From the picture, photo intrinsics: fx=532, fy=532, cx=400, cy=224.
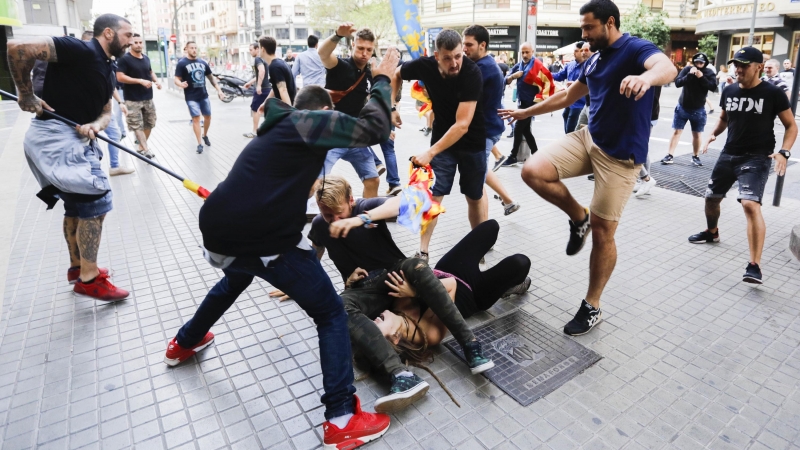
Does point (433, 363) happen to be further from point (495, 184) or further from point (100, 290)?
point (495, 184)

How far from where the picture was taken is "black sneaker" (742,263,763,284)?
4.05m

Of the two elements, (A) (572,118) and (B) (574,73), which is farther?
A: (B) (574,73)

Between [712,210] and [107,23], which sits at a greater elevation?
[107,23]

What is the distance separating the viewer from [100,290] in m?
3.87

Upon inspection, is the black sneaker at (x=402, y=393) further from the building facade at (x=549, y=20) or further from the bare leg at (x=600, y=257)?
the building facade at (x=549, y=20)

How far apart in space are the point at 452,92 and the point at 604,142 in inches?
49.7

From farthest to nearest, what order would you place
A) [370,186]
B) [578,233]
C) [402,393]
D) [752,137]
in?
1. [370,186]
2. [752,137]
3. [578,233]
4. [402,393]

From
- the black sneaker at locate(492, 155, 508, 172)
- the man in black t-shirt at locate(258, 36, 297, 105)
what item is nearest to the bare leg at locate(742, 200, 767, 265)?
the black sneaker at locate(492, 155, 508, 172)

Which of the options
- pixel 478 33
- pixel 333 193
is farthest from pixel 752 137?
pixel 333 193

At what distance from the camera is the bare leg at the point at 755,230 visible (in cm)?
418

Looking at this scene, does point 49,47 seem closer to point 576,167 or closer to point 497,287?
point 497,287

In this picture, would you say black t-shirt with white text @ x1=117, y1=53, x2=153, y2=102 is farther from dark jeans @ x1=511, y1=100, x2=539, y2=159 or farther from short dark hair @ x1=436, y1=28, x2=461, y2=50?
short dark hair @ x1=436, y1=28, x2=461, y2=50

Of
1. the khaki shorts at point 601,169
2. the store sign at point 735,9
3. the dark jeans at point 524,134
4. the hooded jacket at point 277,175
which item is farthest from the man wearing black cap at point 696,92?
the store sign at point 735,9

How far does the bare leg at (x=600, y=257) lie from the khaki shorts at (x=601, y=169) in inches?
2.8
